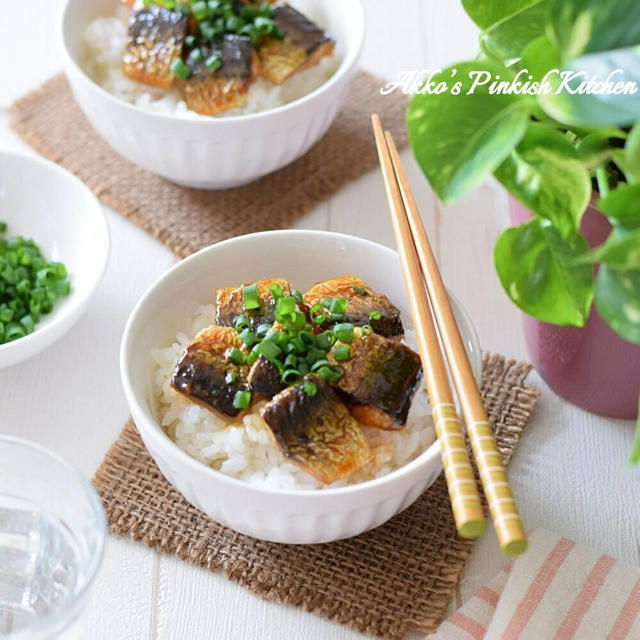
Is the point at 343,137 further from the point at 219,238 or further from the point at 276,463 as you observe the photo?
the point at 276,463

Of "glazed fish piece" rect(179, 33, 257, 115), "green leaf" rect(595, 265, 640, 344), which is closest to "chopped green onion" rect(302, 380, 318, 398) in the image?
"green leaf" rect(595, 265, 640, 344)

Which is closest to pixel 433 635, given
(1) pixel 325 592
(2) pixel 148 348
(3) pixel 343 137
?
(1) pixel 325 592

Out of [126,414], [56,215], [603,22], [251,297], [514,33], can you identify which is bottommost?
[126,414]

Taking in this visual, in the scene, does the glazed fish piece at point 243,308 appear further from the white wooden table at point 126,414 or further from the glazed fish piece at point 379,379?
the white wooden table at point 126,414

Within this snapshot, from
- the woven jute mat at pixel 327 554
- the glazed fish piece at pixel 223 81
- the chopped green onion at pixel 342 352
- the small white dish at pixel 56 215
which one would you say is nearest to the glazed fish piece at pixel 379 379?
the chopped green onion at pixel 342 352

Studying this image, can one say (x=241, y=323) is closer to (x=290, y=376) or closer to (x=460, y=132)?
(x=290, y=376)

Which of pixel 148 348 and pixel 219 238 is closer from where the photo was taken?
pixel 148 348

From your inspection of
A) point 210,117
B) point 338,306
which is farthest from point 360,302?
point 210,117
